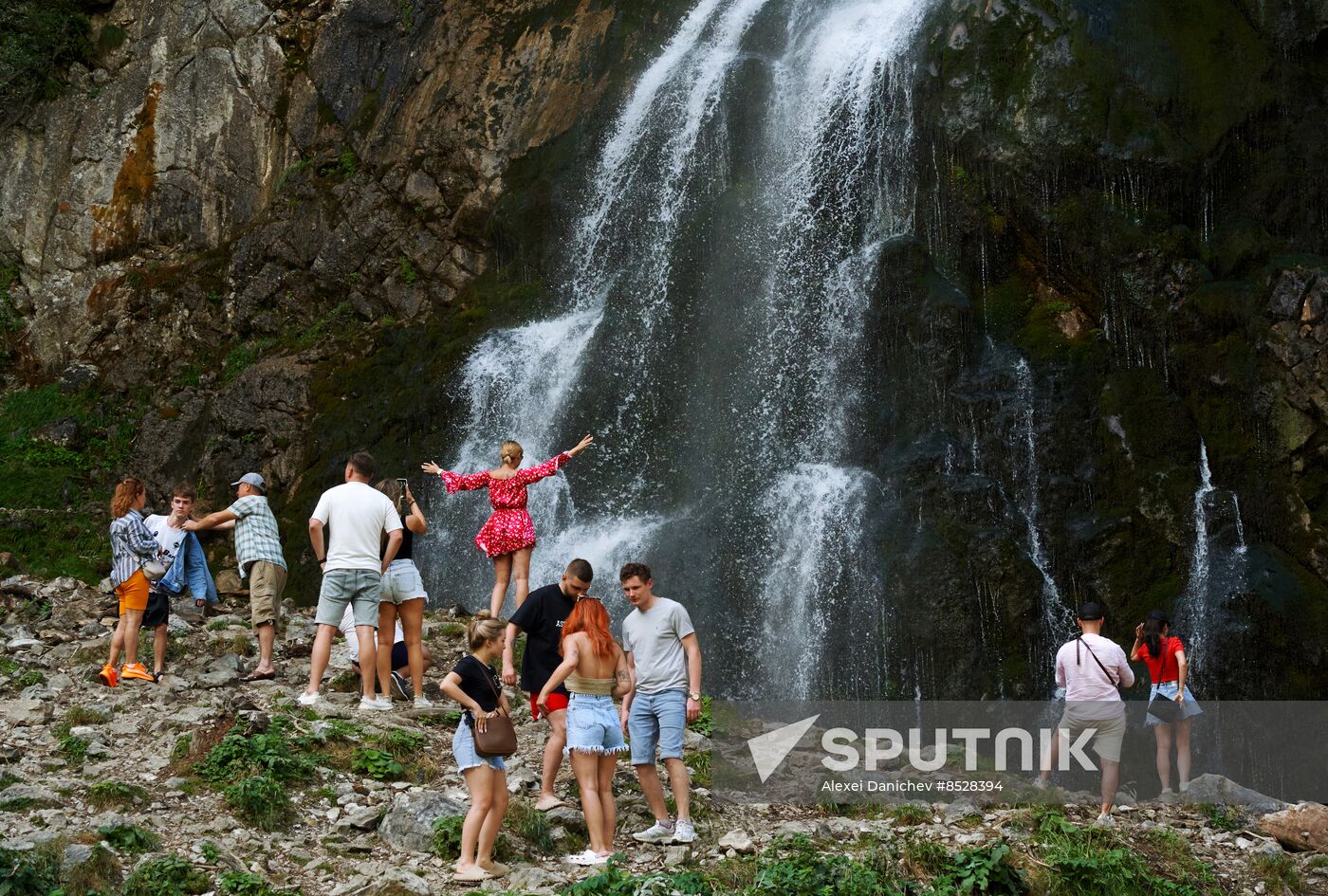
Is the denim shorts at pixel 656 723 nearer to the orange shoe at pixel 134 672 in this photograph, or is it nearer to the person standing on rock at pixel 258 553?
the person standing on rock at pixel 258 553

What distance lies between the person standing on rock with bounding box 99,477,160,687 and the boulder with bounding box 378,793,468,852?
383 centimetres

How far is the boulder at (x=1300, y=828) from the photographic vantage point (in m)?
9.25

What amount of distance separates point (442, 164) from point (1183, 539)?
43.9ft

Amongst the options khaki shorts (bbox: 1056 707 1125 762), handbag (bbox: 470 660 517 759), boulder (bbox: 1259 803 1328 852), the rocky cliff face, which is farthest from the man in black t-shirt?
the rocky cliff face

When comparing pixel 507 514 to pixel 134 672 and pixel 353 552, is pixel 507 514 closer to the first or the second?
pixel 353 552

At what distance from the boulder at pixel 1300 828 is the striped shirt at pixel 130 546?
8.84 meters

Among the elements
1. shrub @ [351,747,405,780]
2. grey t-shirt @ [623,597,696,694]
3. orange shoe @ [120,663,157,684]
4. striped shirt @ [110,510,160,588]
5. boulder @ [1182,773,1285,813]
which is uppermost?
striped shirt @ [110,510,160,588]

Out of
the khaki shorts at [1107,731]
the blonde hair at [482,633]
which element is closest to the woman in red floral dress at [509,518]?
the blonde hair at [482,633]

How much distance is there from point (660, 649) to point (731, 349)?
400 inches

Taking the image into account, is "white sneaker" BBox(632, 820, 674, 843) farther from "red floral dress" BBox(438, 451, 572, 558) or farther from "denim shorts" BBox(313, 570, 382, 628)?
"red floral dress" BBox(438, 451, 572, 558)

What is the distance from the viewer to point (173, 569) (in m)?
11.3

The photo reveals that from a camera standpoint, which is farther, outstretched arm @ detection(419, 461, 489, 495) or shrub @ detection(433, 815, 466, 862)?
outstretched arm @ detection(419, 461, 489, 495)

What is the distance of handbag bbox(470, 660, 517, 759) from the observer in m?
7.24

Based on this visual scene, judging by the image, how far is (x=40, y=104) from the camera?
26.2 meters
